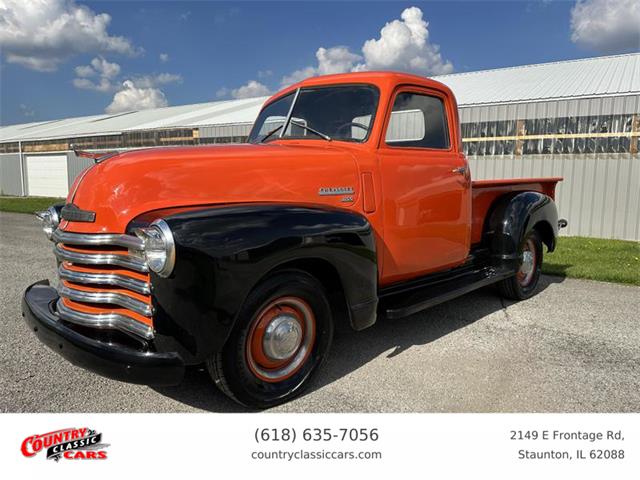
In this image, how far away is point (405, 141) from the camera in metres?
4.14

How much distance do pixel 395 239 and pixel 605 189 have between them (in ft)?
27.7

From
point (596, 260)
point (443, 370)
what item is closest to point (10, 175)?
point (596, 260)

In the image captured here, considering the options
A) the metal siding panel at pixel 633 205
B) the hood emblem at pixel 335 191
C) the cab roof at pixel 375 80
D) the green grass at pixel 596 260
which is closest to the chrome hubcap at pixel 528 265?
the green grass at pixel 596 260

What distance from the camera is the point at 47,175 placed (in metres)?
24.5

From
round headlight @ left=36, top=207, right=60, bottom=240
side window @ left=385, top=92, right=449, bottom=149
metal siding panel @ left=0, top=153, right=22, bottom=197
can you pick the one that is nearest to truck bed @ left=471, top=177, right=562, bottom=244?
side window @ left=385, top=92, right=449, bottom=149

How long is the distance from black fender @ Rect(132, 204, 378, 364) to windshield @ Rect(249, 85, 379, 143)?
1.06 m

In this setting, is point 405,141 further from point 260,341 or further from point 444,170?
point 260,341

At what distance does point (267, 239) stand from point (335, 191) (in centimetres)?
87

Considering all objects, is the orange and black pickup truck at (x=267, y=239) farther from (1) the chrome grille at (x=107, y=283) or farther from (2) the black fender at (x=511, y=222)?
(2) the black fender at (x=511, y=222)

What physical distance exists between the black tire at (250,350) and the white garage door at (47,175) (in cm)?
2299

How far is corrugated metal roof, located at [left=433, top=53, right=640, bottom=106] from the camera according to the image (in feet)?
34.7

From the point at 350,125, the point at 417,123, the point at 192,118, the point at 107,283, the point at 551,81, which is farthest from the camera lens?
the point at 192,118

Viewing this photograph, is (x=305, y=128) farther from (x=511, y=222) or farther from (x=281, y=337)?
(x=511, y=222)
